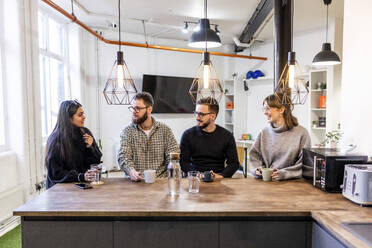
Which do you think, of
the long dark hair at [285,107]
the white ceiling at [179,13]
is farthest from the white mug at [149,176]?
the white ceiling at [179,13]

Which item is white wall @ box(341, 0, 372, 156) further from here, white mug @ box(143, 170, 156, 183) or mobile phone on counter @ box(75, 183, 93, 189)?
mobile phone on counter @ box(75, 183, 93, 189)

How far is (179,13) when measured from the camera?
14.8 ft

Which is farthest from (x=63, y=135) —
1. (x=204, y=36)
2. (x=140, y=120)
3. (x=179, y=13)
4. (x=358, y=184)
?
(x=179, y=13)

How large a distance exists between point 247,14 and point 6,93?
3660 millimetres

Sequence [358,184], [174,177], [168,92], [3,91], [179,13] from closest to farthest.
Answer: [358,184]
[174,177]
[3,91]
[179,13]
[168,92]

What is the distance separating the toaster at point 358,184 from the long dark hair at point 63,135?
1874 millimetres

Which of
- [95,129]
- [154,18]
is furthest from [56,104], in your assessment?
[154,18]

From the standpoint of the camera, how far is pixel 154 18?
4773 mm

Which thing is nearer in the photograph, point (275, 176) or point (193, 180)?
point (193, 180)

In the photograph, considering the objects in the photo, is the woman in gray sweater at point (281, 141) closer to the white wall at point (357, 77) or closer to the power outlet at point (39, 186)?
the white wall at point (357, 77)

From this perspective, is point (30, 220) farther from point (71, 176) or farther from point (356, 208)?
point (356, 208)

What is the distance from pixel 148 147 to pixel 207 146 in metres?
0.52

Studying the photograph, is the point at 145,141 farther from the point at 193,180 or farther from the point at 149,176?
the point at 193,180

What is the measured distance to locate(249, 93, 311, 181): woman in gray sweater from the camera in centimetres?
211
